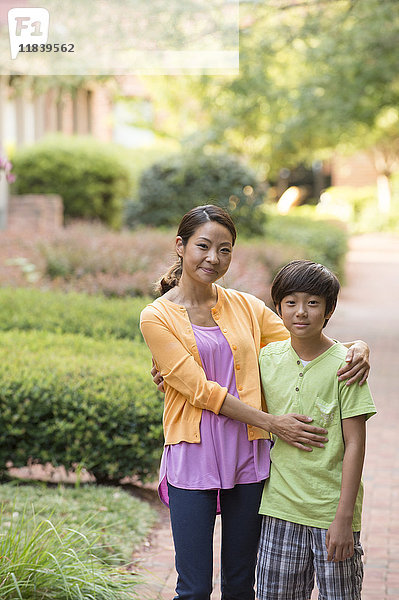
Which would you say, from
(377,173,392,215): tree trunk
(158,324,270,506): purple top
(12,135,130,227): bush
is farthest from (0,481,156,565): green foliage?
(377,173,392,215): tree trunk

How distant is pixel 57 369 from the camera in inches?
209

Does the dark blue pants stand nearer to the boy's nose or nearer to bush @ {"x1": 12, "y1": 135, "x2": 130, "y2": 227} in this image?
the boy's nose

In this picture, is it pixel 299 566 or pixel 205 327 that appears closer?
pixel 299 566

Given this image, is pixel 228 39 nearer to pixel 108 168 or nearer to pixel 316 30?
pixel 316 30

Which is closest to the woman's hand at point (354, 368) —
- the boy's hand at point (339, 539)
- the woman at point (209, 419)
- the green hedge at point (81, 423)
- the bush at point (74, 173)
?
the woman at point (209, 419)

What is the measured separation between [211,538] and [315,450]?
45 cm

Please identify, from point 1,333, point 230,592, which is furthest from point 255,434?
point 1,333

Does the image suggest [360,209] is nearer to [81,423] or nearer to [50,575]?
[81,423]

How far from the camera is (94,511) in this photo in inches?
182

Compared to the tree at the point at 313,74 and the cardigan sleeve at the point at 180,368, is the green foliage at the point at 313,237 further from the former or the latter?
the cardigan sleeve at the point at 180,368

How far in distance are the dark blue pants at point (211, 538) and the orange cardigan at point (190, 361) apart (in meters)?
0.19

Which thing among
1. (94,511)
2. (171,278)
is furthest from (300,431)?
(94,511)

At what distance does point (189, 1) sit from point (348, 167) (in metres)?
26.4

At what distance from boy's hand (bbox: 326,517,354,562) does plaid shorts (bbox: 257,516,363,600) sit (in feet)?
0.15
